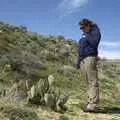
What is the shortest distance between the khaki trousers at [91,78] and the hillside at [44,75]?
45cm

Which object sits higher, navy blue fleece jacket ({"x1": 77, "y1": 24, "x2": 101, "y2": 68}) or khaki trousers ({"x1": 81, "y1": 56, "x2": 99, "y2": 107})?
navy blue fleece jacket ({"x1": 77, "y1": 24, "x2": 101, "y2": 68})

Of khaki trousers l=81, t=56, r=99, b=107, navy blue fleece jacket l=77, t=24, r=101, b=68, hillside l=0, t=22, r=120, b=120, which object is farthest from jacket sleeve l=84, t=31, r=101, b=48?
hillside l=0, t=22, r=120, b=120

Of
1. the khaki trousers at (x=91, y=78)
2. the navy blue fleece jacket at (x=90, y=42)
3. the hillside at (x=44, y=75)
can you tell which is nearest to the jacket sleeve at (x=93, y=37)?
the navy blue fleece jacket at (x=90, y=42)

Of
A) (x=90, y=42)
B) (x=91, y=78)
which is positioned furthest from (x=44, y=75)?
(x=90, y=42)

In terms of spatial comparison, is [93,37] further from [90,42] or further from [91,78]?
[91,78]

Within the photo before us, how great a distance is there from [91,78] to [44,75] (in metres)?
5.05

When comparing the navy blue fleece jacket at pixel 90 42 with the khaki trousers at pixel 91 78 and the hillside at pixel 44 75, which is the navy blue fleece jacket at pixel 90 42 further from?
the hillside at pixel 44 75

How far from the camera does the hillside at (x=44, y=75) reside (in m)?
8.95

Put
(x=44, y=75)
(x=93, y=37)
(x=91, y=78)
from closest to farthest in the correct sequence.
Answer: (x=93, y=37) → (x=91, y=78) → (x=44, y=75)

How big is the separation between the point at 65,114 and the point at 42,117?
→ 3.21ft

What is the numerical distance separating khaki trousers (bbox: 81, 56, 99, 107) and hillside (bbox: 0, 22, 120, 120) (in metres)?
0.45

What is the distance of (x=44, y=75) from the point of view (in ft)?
50.4

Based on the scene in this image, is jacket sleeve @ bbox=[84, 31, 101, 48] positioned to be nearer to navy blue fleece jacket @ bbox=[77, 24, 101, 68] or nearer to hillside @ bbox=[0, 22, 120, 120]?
navy blue fleece jacket @ bbox=[77, 24, 101, 68]

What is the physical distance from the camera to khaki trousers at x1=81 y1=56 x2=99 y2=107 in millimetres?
10383
